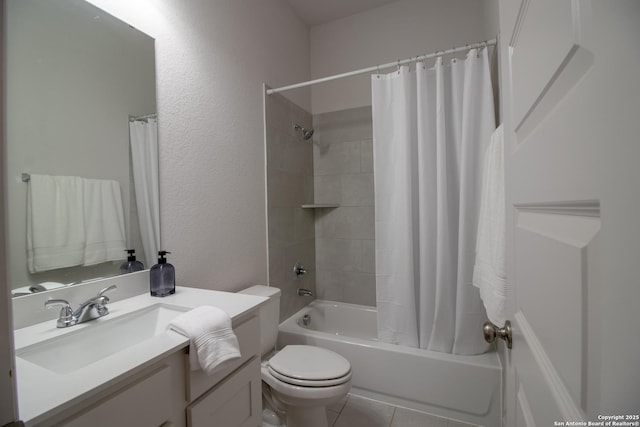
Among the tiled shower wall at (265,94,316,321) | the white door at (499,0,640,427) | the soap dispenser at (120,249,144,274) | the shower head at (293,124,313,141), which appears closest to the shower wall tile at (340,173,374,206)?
the tiled shower wall at (265,94,316,321)

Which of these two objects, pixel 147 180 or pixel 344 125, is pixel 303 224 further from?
pixel 147 180

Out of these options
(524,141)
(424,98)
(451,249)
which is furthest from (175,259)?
(424,98)

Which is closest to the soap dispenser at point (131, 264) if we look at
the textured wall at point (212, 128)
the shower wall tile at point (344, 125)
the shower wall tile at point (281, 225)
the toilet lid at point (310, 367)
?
the textured wall at point (212, 128)

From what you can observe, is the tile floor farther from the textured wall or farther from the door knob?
the door knob

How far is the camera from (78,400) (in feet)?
1.68

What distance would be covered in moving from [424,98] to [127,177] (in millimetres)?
1654

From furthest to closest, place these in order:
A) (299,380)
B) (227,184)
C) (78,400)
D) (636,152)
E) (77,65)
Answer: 1. (227,184)
2. (299,380)
3. (77,65)
4. (78,400)
5. (636,152)

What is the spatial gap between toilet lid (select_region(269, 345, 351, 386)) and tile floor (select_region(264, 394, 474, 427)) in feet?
1.46

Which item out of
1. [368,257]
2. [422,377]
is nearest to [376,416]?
[422,377]

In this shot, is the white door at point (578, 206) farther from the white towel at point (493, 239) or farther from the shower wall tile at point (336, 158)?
the shower wall tile at point (336, 158)

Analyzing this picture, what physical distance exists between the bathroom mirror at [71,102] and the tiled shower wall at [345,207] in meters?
1.51

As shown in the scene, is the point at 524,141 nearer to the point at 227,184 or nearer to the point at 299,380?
the point at 299,380

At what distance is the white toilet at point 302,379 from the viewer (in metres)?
1.25

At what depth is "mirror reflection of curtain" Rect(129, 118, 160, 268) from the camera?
1.16 m
